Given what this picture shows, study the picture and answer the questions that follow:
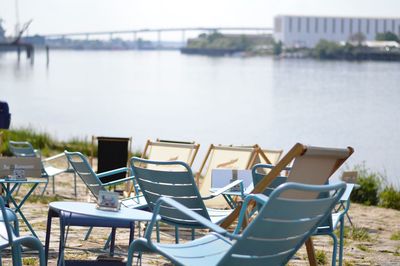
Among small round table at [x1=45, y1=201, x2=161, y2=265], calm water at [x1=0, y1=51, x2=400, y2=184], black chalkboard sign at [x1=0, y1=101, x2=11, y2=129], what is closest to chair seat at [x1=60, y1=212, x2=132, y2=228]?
small round table at [x1=45, y1=201, x2=161, y2=265]

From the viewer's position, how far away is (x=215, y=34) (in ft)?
405

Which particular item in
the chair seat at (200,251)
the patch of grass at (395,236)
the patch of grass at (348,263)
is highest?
the chair seat at (200,251)

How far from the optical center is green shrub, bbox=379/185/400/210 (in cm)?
951

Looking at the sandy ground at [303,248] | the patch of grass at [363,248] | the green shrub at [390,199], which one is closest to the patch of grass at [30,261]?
the sandy ground at [303,248]

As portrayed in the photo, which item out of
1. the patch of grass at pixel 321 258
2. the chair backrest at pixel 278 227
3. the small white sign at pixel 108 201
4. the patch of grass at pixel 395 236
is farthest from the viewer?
the patch of grass at pixel 395 236

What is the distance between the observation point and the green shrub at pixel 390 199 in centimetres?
951

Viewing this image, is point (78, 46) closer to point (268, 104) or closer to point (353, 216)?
point (268, 104)

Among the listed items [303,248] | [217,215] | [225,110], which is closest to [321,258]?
[303,248]

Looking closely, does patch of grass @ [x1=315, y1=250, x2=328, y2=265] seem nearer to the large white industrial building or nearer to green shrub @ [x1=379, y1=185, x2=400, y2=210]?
green shrub @ [x1=379, y1=185, x2=400, y2=210]

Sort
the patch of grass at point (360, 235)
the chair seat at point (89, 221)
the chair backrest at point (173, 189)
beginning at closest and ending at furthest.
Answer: the chair seat at point (89, 221)
the chair backrest at point (173, 189)
the patch of grass at point (360, 235)

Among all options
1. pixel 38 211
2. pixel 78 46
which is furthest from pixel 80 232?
pixel 78 46

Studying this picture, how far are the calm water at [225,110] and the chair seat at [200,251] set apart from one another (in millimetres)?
12505

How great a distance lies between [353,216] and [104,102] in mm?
34555

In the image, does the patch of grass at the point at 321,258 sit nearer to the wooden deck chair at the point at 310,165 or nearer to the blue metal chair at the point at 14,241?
the wooden deck chair at the point at 310,165
